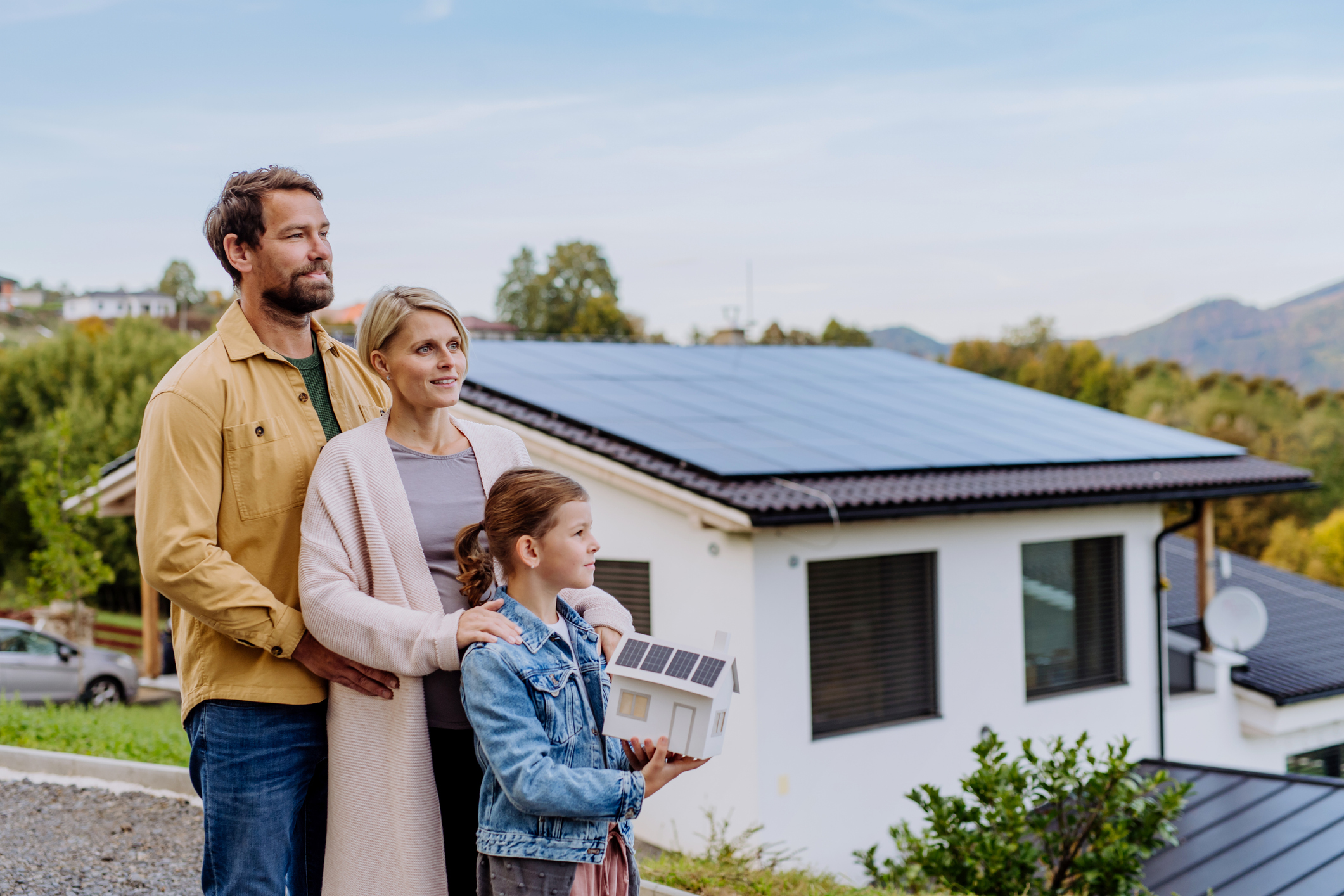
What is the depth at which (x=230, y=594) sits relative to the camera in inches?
96.3

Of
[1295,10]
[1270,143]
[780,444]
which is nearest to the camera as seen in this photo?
[780,444]

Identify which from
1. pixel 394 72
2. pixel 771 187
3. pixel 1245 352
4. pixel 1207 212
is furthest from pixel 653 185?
pixel 1245 352

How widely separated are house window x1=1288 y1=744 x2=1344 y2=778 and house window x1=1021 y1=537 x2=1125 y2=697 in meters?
4.53

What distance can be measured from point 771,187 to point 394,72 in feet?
116

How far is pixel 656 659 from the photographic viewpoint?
242 centimetres

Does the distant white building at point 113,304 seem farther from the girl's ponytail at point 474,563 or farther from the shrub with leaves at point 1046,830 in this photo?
the girl's ponytail at point 474,563

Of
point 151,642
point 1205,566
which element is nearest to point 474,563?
point 1205,566

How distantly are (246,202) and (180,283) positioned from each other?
7043cm

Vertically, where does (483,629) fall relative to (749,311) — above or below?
below

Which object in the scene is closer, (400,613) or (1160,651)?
(400,613)

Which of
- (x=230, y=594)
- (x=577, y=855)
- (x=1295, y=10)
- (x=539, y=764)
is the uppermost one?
(x=1295, y=10)

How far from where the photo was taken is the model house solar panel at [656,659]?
2.41m

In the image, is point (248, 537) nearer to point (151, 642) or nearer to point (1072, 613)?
point (1072, 613)

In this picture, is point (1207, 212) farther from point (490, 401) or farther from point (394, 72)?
point (490, 401)
